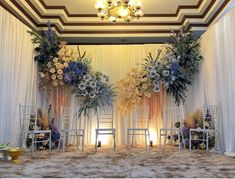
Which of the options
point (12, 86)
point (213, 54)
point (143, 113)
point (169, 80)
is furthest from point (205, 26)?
point (12, 86)

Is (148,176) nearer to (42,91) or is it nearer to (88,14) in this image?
(42,91)

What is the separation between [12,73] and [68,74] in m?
1.52

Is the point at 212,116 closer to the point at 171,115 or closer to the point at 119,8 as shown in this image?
the point at 171,115

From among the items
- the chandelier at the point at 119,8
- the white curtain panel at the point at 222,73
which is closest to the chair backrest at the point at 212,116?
the white curtain panel at the point at 222,73

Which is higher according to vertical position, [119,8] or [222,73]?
[119,8]

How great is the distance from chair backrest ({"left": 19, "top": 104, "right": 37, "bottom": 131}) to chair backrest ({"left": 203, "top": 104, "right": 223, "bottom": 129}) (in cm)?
361

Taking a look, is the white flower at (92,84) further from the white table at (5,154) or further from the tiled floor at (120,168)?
the white table at (5,154)

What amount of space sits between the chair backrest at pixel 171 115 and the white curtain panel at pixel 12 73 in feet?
10.5

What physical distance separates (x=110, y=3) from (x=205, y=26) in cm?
283

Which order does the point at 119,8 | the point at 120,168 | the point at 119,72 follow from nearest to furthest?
the point at 120,168 < the point at 119,8 < the point at 119,72

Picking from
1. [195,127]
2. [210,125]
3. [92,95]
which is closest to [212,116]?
[210,125]

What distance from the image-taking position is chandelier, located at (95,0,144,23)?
16.4ft

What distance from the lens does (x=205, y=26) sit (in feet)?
21.5

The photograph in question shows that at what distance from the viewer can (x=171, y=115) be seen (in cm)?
658
